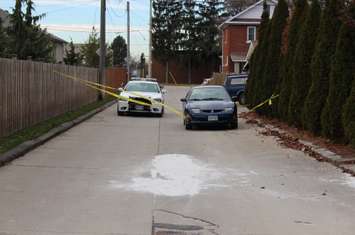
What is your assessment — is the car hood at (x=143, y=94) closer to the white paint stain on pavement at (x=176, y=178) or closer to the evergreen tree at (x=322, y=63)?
the evergreen tree at (x=322, y=63)

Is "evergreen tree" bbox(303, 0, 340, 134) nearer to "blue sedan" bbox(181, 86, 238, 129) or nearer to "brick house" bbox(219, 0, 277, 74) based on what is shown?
"blue sedan" bbox(181, 86, 238, 129)

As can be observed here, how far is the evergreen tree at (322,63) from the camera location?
51.6ft

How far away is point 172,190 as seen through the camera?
971 centimetres

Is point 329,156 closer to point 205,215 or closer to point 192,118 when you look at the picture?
point 205,215

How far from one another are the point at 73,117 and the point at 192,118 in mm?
4991

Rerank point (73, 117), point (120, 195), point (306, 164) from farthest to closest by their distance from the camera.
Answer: point (73, 117) < point (306, 164) < point (120, 195)

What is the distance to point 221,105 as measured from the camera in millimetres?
20703

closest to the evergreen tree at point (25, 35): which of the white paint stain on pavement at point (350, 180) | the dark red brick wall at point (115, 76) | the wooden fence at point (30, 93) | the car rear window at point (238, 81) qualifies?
the dark red brick wall at point (115, 76)

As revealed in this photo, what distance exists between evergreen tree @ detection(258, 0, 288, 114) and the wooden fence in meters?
7.43

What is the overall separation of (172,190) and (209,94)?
1266cm

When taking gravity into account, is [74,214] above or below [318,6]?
below

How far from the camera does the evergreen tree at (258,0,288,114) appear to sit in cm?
2312

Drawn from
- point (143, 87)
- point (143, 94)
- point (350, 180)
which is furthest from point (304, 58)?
point (143, 87)

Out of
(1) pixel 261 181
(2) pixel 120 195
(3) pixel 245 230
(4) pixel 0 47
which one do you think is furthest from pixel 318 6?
(4) pixel 0 47
